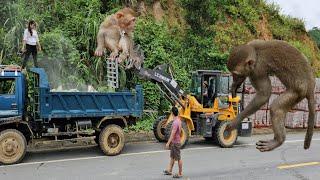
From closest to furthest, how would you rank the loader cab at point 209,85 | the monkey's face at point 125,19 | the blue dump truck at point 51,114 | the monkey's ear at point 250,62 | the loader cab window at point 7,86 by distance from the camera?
the monkey's ear at point 250,62 → the monkey's face at point 125,19 → the blue dump truck at point 51,114 → the loader cab window at point 7,86 → the loader cab at point 209,85

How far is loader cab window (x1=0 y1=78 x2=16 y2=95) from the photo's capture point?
1205cm

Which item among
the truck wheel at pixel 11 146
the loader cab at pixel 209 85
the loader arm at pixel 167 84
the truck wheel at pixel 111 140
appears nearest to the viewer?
the truck wheel at pixel 11 146

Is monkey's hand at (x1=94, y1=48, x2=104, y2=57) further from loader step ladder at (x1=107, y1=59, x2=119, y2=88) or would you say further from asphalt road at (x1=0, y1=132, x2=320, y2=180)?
asphalt road at (x1=0, y1=132, x2=320, y2=180)

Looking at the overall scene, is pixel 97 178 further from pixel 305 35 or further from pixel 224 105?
pixel 305 35

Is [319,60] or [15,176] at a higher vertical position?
[319,60]

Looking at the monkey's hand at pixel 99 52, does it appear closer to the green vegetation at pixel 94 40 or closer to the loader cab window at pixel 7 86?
the loader cab window at pixel 7 86

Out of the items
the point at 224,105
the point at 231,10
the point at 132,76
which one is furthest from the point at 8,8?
the point at 231,10

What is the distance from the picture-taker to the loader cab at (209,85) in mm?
14797

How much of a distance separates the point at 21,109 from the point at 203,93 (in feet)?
17.9

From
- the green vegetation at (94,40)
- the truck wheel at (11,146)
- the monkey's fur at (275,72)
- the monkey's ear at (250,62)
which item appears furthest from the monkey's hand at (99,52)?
the green vegetation at (94,40)

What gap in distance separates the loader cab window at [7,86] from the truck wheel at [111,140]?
2443mm

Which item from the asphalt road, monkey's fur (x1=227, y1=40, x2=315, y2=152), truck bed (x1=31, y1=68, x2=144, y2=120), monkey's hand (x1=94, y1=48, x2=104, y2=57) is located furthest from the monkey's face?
truck bed (x1=31, y1=68, x2=144, y2=120)

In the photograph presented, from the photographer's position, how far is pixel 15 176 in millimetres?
10219

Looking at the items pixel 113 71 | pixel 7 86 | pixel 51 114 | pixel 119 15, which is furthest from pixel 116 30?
pixel 7 86
